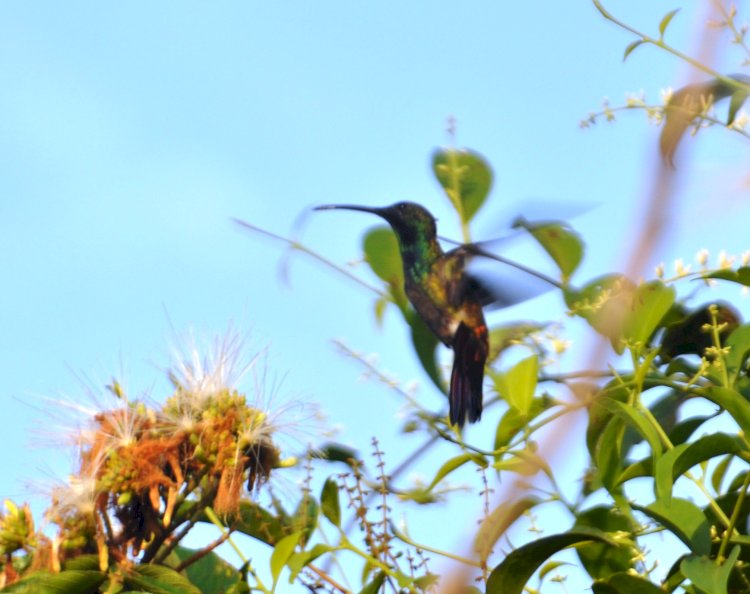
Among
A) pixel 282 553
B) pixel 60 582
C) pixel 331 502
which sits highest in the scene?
pixel 331 502

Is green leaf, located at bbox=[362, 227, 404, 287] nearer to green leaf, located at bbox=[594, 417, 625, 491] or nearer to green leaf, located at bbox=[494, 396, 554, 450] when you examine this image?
green leaf, located at bbox=[494, 396, 554, 450]

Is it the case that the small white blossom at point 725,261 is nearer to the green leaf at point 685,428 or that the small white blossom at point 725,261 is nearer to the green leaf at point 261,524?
the green leaf at point 685,428

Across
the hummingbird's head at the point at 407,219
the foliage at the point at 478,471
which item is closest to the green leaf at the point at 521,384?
the foliage at the point at 478,471

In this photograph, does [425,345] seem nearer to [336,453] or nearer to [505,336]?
[505,336]

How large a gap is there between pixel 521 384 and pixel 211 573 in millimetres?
686

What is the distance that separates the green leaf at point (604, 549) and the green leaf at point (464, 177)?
2.08 ft

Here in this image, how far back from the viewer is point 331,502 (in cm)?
163

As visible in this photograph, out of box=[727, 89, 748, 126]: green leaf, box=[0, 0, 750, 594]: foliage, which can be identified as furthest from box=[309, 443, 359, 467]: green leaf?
box=[727, 89, 748, 126]: green leaf

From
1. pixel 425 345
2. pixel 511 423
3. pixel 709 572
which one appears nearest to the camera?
pixel 709 572

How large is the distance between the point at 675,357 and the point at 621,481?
424mm

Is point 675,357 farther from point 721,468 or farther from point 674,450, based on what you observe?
point 674,450

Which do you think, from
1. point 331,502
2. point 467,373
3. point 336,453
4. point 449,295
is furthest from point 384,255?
point 331,502

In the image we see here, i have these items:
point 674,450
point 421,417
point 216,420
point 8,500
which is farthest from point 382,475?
point 8,500

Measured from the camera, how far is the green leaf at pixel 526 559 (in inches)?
56.2
